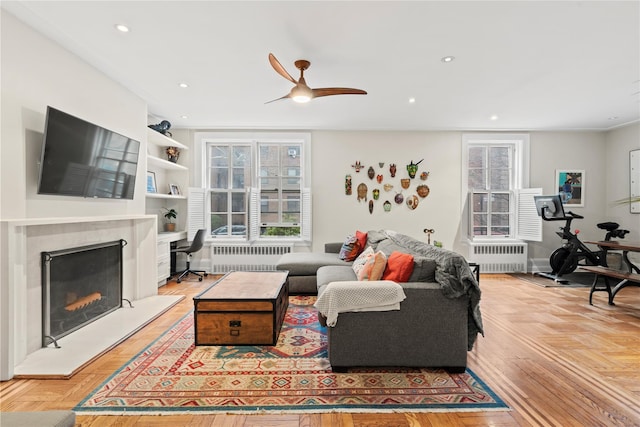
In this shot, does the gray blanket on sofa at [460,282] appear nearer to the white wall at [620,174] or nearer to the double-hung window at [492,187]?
the double-hung window at [492,187]

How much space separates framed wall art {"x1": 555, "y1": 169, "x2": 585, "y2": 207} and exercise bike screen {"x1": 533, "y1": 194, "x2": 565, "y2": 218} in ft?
3.47

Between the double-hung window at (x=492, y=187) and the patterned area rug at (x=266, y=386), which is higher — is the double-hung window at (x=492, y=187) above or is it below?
above

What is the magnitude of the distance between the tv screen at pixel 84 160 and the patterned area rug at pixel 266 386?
1631 millimetres

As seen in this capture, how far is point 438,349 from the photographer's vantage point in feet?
7.59

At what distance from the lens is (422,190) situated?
5797mm

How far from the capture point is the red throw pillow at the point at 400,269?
8.20 feet

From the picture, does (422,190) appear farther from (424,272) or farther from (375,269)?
(424,272)

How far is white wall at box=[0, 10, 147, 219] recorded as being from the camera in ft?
7.62

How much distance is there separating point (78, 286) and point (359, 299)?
9.17 ft

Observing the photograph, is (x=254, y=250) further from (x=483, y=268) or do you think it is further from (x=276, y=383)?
(x=483, y=268)

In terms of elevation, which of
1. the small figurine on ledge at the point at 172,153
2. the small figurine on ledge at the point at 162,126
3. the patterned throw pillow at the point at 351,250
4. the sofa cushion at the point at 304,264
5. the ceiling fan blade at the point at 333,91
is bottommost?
the sofa cushion at the point at 304,264

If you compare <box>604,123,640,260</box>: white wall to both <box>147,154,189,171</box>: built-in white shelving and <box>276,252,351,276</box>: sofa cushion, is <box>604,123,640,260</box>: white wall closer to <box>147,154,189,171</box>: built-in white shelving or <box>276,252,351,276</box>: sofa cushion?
<box>276,252,351,276</box>: sofa cushion

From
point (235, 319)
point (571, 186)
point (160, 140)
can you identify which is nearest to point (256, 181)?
point (160, 140)

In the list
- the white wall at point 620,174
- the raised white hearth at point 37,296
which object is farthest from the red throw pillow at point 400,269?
the white wall at point 620,174
